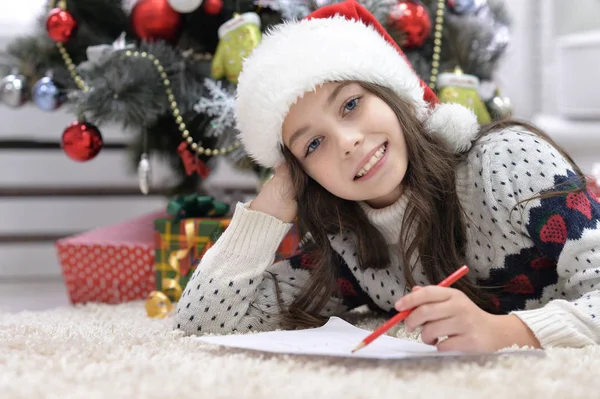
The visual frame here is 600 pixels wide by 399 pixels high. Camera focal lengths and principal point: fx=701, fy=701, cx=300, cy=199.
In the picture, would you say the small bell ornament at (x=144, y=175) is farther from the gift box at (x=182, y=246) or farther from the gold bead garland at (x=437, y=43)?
the gold bead garland at (x=437, y=43)

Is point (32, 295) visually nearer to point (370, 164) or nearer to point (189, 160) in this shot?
point (189, 160)

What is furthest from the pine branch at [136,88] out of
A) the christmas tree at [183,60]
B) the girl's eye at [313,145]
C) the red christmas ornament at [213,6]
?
the girl's eye at [313,145]

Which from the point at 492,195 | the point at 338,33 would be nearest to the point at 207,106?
the point at 338,33

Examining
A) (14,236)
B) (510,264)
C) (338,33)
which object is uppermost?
(338,33)

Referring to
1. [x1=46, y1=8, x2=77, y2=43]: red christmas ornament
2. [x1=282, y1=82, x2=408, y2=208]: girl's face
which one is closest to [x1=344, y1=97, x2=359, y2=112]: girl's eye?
[x1=282, y1=82, x2=408, y2=208]: girl's face

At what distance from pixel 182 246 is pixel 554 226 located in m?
0.68

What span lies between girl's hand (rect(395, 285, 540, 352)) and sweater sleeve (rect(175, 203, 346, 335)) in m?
0.31

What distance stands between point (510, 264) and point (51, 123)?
52.8 inches

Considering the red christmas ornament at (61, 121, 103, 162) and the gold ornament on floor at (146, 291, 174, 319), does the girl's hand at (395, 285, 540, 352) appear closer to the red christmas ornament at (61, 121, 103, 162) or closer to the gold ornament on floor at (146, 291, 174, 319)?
the gold ornament on floor at (146, 291, 174, 319)

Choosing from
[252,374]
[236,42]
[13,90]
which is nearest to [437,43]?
[236,42]

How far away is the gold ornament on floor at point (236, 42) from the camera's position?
122cm

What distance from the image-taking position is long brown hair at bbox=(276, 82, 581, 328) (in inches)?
35.9

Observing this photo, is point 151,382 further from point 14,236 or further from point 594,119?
point 594,119

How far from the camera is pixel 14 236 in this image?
1.83 metres
